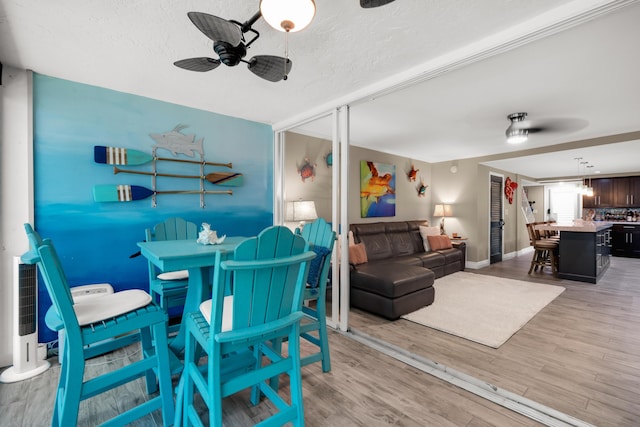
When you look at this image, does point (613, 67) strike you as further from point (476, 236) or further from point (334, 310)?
point (476, 236)

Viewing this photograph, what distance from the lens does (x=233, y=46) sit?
1.65m

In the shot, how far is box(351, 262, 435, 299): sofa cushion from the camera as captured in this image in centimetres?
314

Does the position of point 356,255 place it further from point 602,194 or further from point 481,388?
point 602,194

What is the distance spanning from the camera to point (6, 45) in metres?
1.98

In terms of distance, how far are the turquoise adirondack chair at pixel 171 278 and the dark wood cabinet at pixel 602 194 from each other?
10459 mm

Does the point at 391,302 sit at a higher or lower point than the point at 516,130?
lower

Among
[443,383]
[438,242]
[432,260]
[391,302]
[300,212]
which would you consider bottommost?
[443,383]

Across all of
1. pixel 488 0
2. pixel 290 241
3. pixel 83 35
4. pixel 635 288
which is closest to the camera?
pixel 290 241

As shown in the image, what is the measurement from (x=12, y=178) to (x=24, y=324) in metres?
1.14

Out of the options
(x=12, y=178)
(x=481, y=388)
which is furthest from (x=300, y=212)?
(x=12, y=178)

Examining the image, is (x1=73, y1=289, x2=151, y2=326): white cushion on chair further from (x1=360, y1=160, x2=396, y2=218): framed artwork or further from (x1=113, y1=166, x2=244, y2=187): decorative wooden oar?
(x1=360, y1=160, x2=396, y2=218): framed artwork

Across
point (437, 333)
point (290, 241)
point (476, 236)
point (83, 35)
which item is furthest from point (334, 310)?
point (476, 236)

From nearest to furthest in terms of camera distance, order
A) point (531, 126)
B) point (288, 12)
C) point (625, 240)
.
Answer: point (288, 12)
point (531, 126)
point (625, 240)

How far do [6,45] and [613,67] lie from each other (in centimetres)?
462
